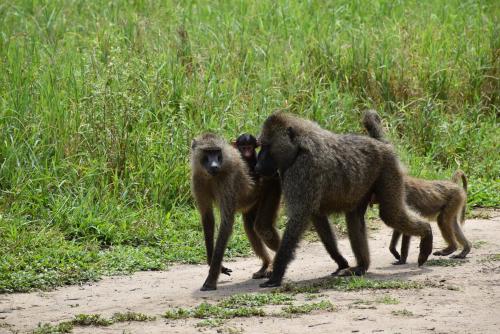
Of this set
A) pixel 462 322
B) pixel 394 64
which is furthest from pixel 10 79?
pixel 462 322

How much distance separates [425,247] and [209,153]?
1.79m

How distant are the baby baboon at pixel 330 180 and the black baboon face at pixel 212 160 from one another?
11.8 inches

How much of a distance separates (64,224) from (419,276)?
2.94 meters

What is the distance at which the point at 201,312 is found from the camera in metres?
5.54

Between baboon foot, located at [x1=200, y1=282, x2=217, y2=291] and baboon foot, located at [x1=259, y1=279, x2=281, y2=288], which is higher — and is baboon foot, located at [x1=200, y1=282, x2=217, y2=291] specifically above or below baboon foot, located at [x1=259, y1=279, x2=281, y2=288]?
below

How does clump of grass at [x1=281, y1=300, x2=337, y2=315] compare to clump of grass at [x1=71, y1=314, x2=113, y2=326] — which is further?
clump of grass at [x1=281, y1=300, x2=337, y2=315]

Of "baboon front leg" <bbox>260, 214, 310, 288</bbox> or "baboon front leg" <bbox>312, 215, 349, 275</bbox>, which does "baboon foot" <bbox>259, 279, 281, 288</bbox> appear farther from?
"baboon front leg" <bbox>312, 215, 349, 275</bbox>

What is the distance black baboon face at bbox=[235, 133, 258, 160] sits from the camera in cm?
686

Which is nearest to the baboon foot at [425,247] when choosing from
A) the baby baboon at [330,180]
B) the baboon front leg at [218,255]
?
the baby baboon at [330,180]

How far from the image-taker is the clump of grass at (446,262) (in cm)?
694

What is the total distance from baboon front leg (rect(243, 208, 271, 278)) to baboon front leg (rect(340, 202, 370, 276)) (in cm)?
58

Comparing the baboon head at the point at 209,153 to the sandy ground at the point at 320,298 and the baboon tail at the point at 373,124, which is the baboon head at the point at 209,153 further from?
the baboon tail at the point at 373,124

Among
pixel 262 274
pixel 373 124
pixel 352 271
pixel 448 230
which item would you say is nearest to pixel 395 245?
pixel 448 230

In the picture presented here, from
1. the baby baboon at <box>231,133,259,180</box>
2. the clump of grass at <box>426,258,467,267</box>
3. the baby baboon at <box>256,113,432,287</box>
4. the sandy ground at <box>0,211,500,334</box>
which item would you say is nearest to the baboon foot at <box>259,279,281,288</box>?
the baby baboon at <box>256,113,432,287</box>
